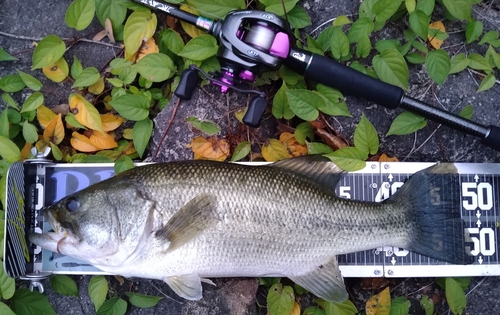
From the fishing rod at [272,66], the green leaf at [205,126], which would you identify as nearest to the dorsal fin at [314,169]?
the fishing rod at [272,66]

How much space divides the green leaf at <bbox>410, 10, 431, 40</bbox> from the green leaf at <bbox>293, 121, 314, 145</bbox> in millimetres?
847

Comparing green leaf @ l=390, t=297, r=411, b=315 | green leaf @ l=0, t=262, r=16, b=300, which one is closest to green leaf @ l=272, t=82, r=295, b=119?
green leaf @ l=390, t=297, r=411, b=315

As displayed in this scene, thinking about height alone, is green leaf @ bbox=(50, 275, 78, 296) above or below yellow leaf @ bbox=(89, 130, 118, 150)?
below

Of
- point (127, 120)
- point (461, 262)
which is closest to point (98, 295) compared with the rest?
point (127, 120)

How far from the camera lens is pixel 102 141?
288cm

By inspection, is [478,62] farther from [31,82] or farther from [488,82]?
[31,82]

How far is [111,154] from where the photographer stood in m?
2.90

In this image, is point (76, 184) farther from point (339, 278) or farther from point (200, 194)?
point (339, 278)

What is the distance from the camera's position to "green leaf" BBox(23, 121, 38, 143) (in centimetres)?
285

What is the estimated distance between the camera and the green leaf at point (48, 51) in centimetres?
282

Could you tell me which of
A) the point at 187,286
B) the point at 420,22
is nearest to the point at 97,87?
the point at 187,286

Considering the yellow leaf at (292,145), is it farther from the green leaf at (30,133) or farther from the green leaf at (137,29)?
the green leaf at (30,133)

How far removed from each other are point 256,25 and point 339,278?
147 cm

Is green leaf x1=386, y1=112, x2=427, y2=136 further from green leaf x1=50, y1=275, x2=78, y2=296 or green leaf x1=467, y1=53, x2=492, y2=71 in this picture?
green leaf x1=50, y1=275, x2=78, y2=296
